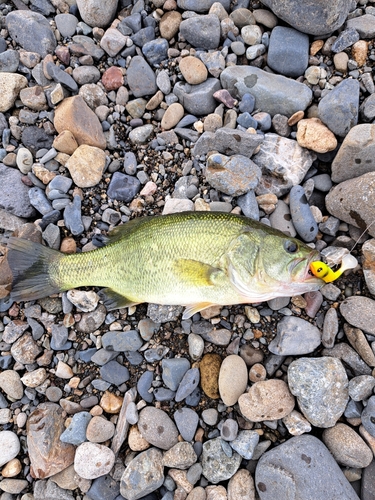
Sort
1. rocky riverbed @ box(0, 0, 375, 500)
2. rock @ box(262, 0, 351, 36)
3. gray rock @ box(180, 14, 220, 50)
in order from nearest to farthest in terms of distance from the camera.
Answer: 1. rocky riverbed @ box(0, 0, 375, 500)
2. rock @ box(262, 0, 351, 36)
3. gray rock @ box(180, 14, 220, 50)

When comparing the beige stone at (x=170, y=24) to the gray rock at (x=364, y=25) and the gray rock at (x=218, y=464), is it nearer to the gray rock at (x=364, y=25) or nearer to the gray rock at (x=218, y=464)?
the gray rock at (x=364, y=25)

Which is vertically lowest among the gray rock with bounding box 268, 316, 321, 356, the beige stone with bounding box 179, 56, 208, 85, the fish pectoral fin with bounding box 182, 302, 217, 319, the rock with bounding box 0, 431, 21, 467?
the rock with bounding box 0, 431, 21, 467

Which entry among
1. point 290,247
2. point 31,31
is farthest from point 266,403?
point 31,31

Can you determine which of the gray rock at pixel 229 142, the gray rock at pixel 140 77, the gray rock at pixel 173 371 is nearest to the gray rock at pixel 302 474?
the gray rock at pixel 173 371

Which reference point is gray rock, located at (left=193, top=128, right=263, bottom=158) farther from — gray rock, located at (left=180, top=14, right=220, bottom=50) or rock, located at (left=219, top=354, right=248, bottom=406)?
rock, located at (left=219, top=354, right=248, bottom=406)

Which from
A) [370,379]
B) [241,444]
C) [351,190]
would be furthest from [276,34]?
[241,444]

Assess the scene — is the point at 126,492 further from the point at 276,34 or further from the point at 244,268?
the point at 276,34

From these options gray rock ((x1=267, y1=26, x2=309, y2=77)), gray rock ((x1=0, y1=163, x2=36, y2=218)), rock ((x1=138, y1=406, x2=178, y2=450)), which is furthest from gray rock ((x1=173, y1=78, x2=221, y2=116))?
rock ((x1=138, y1=406, x2=178, y2=450))
